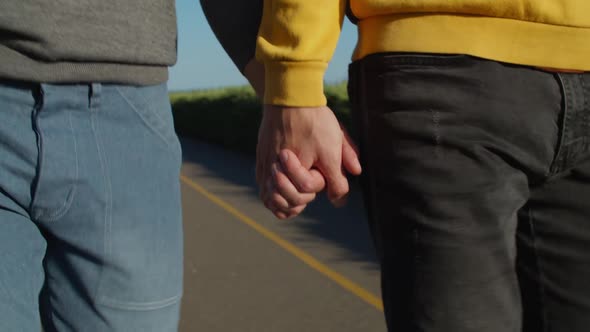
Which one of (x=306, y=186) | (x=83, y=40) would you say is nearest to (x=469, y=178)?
(x=306, y=186)

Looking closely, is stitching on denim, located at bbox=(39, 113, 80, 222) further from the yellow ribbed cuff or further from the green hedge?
the green hedge

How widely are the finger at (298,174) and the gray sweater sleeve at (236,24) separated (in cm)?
40

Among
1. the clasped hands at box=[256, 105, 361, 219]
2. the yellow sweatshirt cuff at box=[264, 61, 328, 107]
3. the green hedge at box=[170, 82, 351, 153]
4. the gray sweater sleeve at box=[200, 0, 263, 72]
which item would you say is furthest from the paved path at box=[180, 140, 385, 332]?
the green hedge at box=[170, 82, 351, 153]

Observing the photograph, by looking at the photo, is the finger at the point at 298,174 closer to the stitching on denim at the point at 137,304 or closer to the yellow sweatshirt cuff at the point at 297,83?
the yellow sweatshirt cuff at the point at 297,83

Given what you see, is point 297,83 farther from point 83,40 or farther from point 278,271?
point 278,271

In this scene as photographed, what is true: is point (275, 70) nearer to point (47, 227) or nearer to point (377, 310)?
point (47, 227)

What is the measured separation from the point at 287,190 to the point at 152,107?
0.33 m

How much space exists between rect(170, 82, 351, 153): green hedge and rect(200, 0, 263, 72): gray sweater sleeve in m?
9.12

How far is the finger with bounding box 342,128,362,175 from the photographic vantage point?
4.74 ft

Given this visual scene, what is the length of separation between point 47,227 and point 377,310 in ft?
10.7

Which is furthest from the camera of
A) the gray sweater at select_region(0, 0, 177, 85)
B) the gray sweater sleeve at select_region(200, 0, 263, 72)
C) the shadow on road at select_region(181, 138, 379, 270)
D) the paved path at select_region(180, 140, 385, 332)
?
the shadow on road at select_region(181, 138, 379, 270)

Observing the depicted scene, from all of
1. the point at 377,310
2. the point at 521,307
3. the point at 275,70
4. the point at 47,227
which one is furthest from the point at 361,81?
the point at 377,310

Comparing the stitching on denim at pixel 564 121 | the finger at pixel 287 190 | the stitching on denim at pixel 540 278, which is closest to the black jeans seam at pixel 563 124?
the stitching on denim at pixel 564 121

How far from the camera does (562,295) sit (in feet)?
4.52
